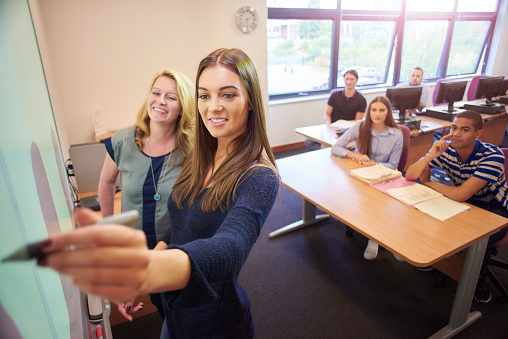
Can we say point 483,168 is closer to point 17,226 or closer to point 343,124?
point 343,124

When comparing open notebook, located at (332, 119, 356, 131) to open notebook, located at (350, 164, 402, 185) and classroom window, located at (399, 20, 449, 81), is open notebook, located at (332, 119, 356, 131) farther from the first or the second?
classroom window, located at (399, 20, 449, 81)

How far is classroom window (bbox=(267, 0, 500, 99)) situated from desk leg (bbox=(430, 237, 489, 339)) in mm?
4072

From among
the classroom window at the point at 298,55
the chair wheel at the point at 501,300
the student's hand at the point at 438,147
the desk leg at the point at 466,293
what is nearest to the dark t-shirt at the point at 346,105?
the classroom window at the point at 298,55

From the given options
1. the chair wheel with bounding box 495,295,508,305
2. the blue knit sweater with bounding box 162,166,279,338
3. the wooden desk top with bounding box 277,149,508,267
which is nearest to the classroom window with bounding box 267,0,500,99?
the wooden desk top with bounding box 277,149,508,267

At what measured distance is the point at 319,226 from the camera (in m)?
3.06

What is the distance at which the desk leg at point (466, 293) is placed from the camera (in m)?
1.65

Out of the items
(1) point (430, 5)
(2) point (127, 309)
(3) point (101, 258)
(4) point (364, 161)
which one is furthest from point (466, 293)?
(1) point (430, 5)

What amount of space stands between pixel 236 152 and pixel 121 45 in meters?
3.35

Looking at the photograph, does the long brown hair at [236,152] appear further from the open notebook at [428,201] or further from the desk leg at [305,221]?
the desk leg at [305,221]

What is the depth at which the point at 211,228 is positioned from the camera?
855 millimetres

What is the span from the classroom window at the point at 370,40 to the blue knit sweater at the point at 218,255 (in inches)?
181

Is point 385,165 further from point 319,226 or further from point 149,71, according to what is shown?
point 149,71

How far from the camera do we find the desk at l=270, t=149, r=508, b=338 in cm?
147

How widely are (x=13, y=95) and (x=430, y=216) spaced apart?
1.90 m
